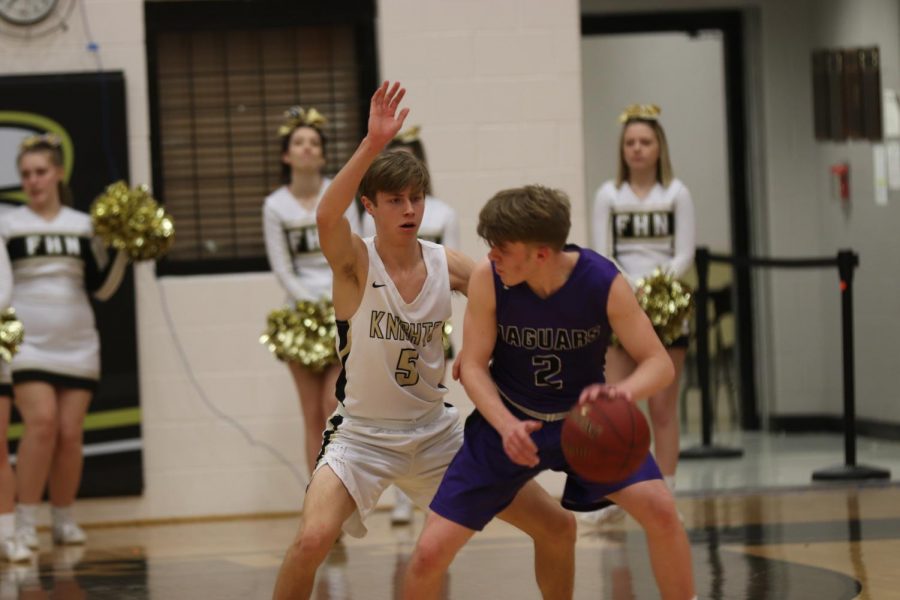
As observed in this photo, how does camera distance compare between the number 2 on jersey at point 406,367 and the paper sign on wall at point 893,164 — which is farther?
the paper sign on wall at point 893,164

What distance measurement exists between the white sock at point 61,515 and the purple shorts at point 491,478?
3.81m

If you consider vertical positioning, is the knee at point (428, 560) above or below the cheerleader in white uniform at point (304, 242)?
below

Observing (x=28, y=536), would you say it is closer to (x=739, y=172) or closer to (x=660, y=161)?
(x=660, y=161)

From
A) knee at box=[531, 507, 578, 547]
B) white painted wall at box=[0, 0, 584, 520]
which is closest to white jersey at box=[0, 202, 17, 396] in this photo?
white painted wall at box=[0, 0, 584, 520]

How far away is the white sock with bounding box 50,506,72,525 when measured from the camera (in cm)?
758

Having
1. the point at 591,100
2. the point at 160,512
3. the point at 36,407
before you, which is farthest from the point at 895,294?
the point at 36,407

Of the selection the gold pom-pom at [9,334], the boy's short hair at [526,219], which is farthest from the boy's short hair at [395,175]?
the gold pom-pom at [9,334]

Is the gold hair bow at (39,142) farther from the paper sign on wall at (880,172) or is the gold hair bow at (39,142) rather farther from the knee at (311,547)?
the paper sign on wall at (880,172)

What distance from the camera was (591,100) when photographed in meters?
10.8

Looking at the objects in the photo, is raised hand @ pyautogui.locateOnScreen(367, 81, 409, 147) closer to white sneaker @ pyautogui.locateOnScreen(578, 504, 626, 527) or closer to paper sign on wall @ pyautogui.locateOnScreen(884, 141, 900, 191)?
white sneaker @ pyautogui.locateOnScreen(578, 504, 626, 527)

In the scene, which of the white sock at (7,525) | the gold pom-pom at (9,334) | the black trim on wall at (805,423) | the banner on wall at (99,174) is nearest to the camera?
the gold pom-pom at (9,334)

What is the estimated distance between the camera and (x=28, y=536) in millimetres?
7277

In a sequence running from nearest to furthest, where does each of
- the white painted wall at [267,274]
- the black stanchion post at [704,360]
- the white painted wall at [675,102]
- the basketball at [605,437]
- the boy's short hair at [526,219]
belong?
the basketball at [605,437] < the boy's short hair at [526,219] < the white painted wall at [267,274] < the black stanchion post at [704,360] < the white painted wall at [675,102]

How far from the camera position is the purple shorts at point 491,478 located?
13.9 ft
